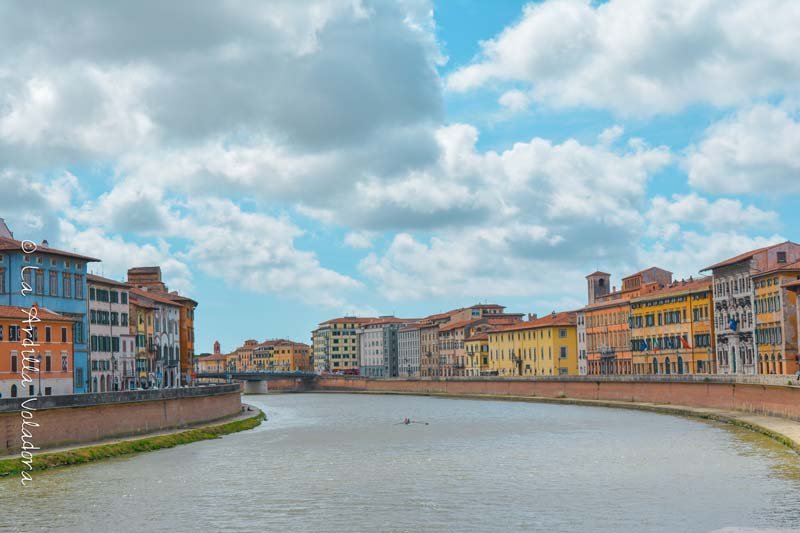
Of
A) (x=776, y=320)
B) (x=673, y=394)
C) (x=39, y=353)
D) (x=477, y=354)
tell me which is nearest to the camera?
(x=39, y=353)

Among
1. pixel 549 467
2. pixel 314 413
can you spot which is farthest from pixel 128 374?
pixel 549 467

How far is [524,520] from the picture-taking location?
3453 cm

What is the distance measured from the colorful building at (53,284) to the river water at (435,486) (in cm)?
1804

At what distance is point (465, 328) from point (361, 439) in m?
111

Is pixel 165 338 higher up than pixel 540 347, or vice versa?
pixel 165 338

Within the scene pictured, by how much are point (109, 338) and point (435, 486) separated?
51646 mm

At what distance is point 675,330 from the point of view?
113062mm

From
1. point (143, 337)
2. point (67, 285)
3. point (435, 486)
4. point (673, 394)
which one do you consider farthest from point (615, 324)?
point (435, 486)

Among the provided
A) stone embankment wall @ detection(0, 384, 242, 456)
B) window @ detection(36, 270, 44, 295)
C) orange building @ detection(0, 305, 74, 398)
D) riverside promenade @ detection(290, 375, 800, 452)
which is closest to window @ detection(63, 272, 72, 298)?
window @ detection(36, 270, 44, 295)

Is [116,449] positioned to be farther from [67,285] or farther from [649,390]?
[649,390]

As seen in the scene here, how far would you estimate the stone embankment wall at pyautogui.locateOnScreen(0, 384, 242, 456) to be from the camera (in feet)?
158

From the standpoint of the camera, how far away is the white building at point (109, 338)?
278ft

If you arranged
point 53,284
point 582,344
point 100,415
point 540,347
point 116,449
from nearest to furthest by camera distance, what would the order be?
point 116,449
point 100,415
point 53,284
point 582,344
point 540,347

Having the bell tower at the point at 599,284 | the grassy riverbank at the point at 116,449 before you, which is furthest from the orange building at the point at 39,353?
the bell tower at the point at 599,284
